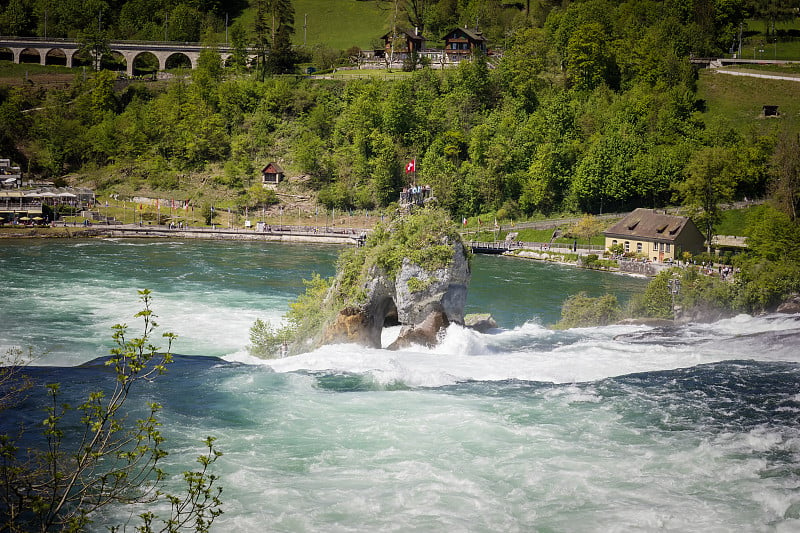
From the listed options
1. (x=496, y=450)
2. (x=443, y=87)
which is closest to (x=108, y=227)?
(x=443, y=87)

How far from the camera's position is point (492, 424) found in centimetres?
2889

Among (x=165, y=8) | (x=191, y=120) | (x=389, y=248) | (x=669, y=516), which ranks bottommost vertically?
(x=669, y=516)

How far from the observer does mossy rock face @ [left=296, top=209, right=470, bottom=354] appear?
39000mm

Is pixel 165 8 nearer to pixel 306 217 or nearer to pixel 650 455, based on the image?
pixel 306 217

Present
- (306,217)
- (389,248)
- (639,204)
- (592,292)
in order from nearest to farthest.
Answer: (389,248) < (592,292) < (639,204) < (306,217)

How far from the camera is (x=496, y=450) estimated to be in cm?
2662

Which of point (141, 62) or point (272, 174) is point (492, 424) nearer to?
point (272, 174)

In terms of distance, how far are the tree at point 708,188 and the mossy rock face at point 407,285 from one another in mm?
47729

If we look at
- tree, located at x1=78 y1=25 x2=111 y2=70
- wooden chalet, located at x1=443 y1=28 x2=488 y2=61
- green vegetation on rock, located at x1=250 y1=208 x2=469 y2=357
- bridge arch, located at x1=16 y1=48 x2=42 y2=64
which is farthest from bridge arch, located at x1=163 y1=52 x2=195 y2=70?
green vegetation on rock, located at x1=250 y1=208 x2=469 y2=357

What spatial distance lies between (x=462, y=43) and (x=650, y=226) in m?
68.4

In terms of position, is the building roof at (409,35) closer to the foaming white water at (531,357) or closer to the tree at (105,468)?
the foaming white water at (531,357)

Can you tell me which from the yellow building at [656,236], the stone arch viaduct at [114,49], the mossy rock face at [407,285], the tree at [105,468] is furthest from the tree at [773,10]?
the tree at [105,468]

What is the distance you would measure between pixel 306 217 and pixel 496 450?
281 ft

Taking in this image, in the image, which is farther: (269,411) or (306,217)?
(306,217)
